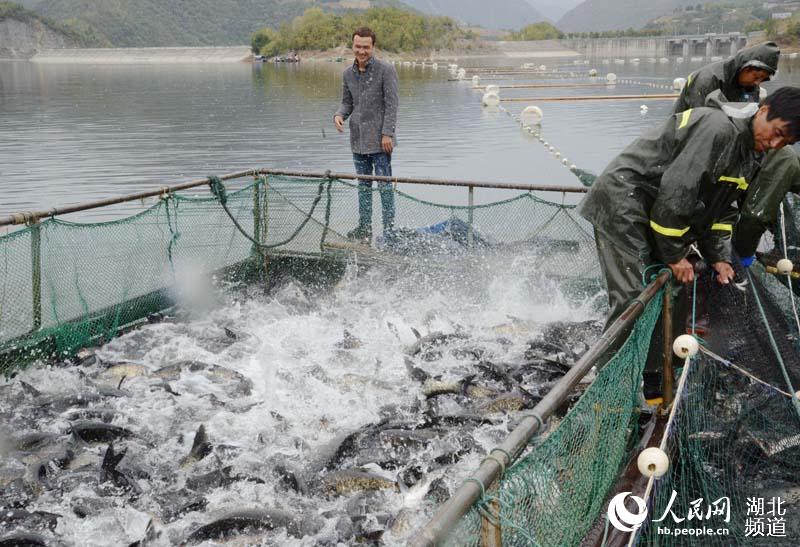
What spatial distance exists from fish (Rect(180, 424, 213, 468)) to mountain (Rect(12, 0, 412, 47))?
162 m

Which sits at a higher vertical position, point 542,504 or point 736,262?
point 736,262

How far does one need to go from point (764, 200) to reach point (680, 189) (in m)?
2.00

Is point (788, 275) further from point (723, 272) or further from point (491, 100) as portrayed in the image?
point (491, 100)

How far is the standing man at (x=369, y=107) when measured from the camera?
8659 millimetres

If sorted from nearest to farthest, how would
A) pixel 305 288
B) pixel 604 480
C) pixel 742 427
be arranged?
pixel 604 480, pixel 742 427, pixel 305 288

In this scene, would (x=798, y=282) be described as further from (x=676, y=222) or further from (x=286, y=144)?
(x=286, y=144)

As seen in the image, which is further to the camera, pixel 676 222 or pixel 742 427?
pixel 742 427

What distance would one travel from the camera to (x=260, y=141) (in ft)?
79.2

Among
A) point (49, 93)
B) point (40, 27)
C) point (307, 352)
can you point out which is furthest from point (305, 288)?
point (40, 27)

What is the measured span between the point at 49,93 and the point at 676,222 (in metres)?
50.8

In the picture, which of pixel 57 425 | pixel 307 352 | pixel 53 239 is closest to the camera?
pixel 57 425

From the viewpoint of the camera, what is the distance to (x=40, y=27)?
5394 inches

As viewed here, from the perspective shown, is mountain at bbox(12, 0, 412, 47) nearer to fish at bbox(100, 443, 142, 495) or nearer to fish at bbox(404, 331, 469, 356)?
fish at bbox(404, 331, 469, 356)

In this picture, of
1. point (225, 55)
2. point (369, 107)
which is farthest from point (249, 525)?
point (225, 55)
